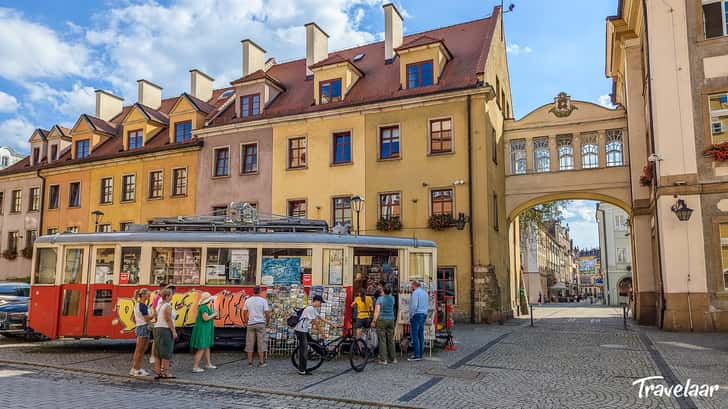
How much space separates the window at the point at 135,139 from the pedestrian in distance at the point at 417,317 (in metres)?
24.8

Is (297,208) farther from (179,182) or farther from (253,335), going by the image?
(253,335)

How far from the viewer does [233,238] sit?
1488 cm

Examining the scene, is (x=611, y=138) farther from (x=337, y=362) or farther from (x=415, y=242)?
(x=337, y=362)

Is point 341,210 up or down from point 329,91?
down

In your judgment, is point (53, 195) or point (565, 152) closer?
point (565, 152)

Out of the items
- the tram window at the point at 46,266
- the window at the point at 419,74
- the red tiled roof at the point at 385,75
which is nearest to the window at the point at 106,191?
the red tiled roof at the point at 385,75

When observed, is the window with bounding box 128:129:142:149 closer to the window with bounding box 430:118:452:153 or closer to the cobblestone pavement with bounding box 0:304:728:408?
the window with bounding box 430:118:452:153

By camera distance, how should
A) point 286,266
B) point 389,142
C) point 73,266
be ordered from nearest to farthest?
point 286,266
point 73,266
point 389,142

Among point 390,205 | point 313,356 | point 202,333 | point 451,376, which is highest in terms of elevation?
point 390,205

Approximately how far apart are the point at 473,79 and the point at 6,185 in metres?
30.8

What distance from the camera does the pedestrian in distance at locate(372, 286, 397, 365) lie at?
12.7 meters

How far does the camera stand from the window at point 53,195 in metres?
35.5

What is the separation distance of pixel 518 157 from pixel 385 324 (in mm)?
17045

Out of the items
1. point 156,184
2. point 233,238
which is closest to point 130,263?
point 233,238
